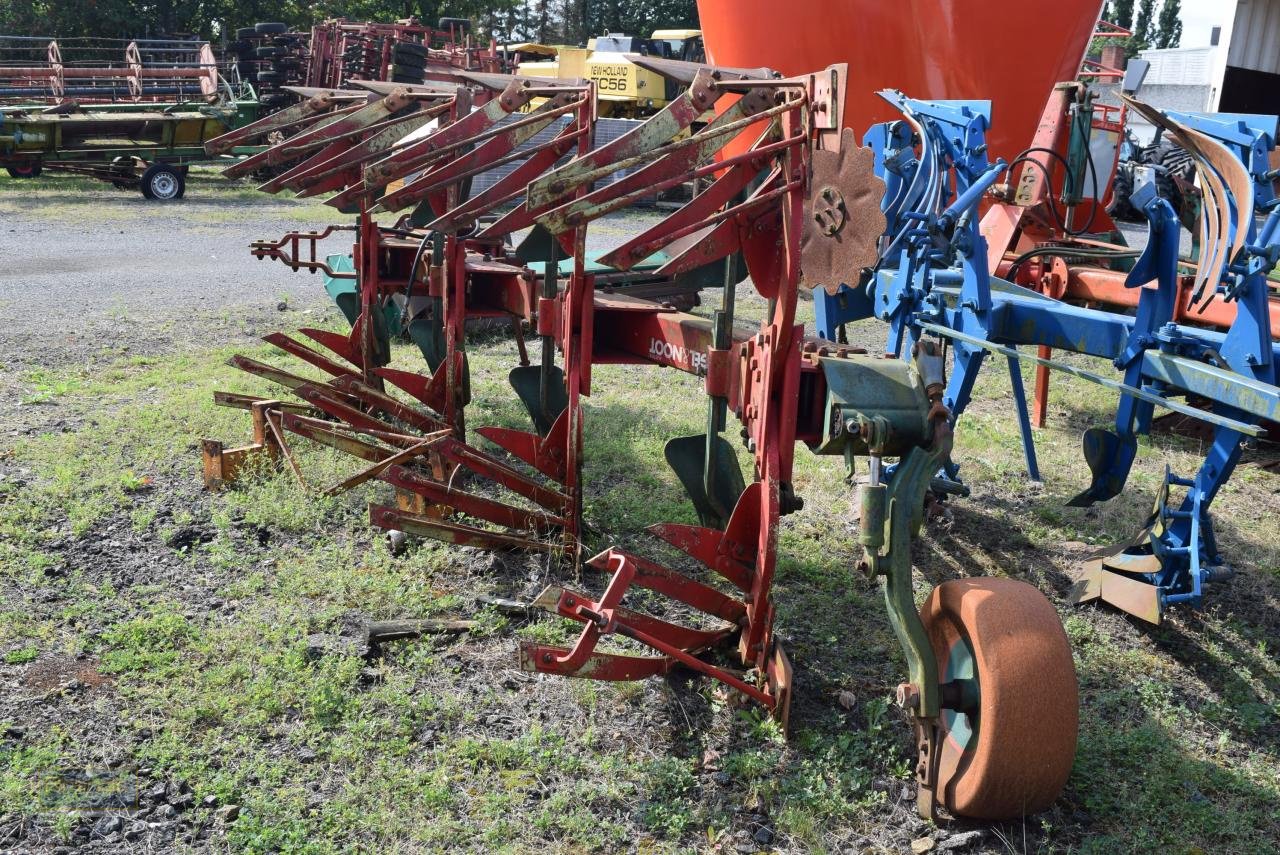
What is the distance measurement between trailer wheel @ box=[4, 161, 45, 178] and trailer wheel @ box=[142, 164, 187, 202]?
2.24 metres

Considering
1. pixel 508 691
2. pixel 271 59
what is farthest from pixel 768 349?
pixel 271 59

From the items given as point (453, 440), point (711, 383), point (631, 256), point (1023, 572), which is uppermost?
Answer: point (631, 256)

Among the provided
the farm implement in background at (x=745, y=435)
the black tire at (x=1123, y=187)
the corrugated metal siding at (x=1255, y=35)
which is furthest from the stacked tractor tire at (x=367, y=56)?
the farm implement in background at (x=745, y=435)

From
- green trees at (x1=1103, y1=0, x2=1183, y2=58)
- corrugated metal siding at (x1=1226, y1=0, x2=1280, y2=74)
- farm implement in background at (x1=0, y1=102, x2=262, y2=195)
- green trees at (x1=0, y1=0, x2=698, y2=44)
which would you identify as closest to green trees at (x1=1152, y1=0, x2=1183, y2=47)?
green trees at (x1=1103, y1=0, x2=1183, y2=58)

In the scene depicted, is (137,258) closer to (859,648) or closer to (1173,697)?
(859,648)

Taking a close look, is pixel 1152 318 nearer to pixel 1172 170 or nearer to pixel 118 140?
pixel 1172 170

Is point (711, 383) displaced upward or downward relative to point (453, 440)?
upward

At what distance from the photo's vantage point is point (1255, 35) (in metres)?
15.3

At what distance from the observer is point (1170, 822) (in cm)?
287

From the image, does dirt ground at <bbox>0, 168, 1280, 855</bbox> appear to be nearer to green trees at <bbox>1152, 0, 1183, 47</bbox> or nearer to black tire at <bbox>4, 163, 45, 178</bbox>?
black tire at <bbox>4, 163, 45, 178</bbox>

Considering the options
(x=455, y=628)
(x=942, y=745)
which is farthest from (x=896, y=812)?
(x=455, y=628)

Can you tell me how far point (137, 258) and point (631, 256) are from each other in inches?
374

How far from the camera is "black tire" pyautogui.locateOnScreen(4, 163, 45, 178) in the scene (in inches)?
648

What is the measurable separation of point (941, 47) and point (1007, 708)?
18.1ft
